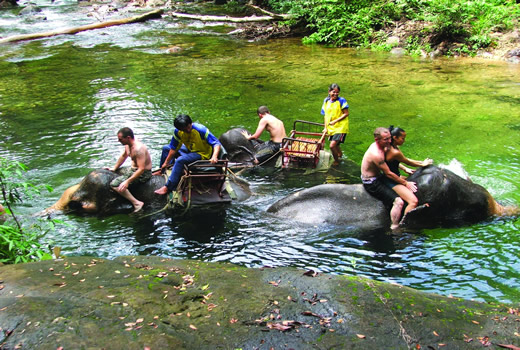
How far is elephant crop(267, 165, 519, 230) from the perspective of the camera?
6715 millimetres

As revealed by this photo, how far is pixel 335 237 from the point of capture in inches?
260

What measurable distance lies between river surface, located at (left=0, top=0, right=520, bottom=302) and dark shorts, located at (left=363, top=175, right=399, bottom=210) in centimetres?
56

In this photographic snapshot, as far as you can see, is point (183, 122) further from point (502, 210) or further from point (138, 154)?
point (502, 210)

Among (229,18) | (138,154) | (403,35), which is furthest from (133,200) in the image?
(229,18)

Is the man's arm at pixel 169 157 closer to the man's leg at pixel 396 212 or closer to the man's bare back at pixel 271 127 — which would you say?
the man's bare back at pixel 271 127

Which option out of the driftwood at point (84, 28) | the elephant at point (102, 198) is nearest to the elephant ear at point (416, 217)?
the elephant at point (102, 198)

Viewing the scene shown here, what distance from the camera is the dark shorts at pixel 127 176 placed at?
7485 millimetres

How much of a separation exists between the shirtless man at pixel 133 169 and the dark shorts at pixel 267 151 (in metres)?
2.57

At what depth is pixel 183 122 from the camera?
23.2 ft

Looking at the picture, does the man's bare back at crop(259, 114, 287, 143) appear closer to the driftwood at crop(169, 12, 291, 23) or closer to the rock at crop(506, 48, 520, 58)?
the rock at crop(506, 48, 520, 58)

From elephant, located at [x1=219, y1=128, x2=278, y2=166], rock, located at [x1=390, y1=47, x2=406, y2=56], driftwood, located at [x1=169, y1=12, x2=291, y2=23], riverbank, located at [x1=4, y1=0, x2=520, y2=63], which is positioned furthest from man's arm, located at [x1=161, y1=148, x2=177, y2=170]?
driftwood, located at [x1=169, y1=12, x2=291, y2=23]

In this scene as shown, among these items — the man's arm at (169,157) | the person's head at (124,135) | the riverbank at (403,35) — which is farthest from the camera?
the riverbank at (403,35)

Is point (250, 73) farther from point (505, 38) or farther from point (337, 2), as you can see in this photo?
point (505, 38)

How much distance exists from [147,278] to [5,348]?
1453mm
